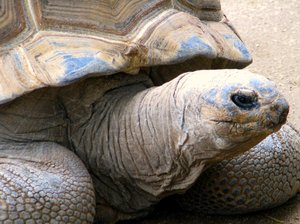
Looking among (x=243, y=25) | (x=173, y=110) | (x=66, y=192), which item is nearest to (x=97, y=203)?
(x=66, y=192)

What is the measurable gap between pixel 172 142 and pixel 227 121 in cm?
38

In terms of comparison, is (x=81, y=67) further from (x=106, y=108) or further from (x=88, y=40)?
(x=106, y=108)

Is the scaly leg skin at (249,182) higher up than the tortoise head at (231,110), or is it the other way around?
the tortoise head at (231,110)

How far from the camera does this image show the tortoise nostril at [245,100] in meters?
2.71

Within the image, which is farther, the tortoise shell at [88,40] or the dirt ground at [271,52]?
the dirt ground at [271,52]

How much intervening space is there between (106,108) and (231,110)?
2.67 feet

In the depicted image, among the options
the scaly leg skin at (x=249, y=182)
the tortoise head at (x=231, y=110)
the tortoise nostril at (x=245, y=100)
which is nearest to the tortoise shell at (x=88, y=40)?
the tortoise head at (x=231, y=110)

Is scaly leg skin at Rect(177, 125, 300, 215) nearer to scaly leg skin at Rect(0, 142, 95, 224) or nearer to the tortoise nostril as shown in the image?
scaly leg skin at Rect(0, 142, 95, 224)

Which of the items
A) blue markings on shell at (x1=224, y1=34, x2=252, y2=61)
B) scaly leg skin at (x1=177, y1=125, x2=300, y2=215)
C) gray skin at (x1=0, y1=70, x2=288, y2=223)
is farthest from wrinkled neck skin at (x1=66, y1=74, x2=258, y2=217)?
blue markings on shell at (x1=224, y1=34, x2=252, y2=61)

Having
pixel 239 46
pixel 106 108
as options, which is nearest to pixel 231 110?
pixel 106 108

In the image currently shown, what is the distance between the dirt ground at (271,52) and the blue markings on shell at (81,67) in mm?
913

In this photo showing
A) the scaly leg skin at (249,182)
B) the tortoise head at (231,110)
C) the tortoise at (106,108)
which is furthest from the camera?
the scaly leg skin at (249,182)

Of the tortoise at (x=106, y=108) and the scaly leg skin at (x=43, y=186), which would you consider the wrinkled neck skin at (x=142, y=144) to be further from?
the scaly leg skin at (x=43, y=186)

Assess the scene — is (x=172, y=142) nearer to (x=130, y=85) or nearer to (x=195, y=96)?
(x=195, y=96)
